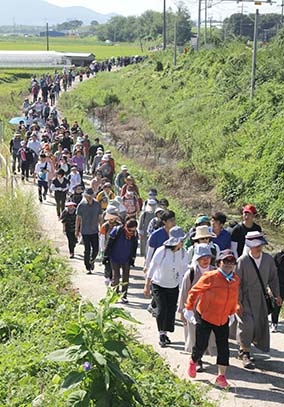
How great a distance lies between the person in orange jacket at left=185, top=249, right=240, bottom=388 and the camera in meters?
7.42

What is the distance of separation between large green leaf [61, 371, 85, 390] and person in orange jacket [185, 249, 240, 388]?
2051 mm

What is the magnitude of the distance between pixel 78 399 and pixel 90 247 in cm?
679

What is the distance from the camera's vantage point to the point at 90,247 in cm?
1251

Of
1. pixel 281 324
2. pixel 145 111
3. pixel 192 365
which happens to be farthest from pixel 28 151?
pixel 145 111

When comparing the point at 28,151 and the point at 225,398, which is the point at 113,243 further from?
the point at 28,151

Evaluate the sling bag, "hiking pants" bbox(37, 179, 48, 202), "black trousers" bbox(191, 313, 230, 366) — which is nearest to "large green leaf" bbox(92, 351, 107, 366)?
"black trousers" bbox(191, 313, 230, 366)

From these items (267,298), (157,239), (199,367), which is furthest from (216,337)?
(157,239)

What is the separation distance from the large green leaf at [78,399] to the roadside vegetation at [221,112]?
49.9 feet

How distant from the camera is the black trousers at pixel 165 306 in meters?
8.81

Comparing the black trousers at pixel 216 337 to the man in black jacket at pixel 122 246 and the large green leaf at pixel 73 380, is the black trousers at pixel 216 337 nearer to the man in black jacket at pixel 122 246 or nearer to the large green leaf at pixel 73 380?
the large green leaf at pixel 73 380

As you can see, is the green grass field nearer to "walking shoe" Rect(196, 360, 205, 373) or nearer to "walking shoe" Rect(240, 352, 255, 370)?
"walking shoe" Rect(240, 352, 255, 370)

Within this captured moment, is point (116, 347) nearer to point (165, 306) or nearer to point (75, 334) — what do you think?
point (75, 334)

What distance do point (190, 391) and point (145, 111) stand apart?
35667 mm

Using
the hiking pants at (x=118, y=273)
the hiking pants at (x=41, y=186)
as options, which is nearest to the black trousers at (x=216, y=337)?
the hiking pants at (x=118, y=273)
